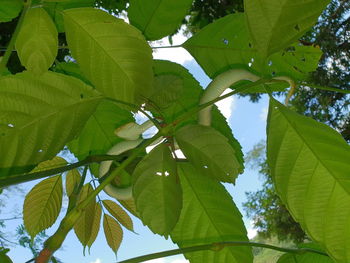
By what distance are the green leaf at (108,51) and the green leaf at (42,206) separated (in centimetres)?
21

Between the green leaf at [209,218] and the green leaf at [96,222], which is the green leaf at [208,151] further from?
the green leaf at [96,222]

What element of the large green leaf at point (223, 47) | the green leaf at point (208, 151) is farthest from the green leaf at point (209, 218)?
the large green leaf at point (223, 47)

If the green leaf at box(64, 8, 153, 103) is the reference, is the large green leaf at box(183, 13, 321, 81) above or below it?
above

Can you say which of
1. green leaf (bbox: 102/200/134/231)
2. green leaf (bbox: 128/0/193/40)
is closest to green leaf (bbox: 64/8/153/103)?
green leaf (bbox: 128/0/193/40)

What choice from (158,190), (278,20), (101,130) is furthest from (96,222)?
(278,20)

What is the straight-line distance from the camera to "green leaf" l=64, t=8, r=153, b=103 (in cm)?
30

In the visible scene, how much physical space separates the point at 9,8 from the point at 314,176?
0.95 ft

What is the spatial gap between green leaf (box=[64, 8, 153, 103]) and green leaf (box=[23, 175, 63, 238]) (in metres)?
0.21

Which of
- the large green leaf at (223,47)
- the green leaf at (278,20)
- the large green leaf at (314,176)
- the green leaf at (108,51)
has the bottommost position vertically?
the large green leaf at (314,176)

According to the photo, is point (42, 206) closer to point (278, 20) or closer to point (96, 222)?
point (96, 222)

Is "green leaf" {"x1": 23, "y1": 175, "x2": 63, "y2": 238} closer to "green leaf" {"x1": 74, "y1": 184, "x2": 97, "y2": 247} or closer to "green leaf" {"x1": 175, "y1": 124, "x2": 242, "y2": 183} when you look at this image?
"green leaf" {"x1": 74, "y1": 184, "x2": 97, "y2": 247}

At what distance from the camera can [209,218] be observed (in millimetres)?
363

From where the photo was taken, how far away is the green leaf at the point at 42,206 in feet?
1.53

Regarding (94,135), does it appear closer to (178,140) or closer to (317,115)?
(178,140)
